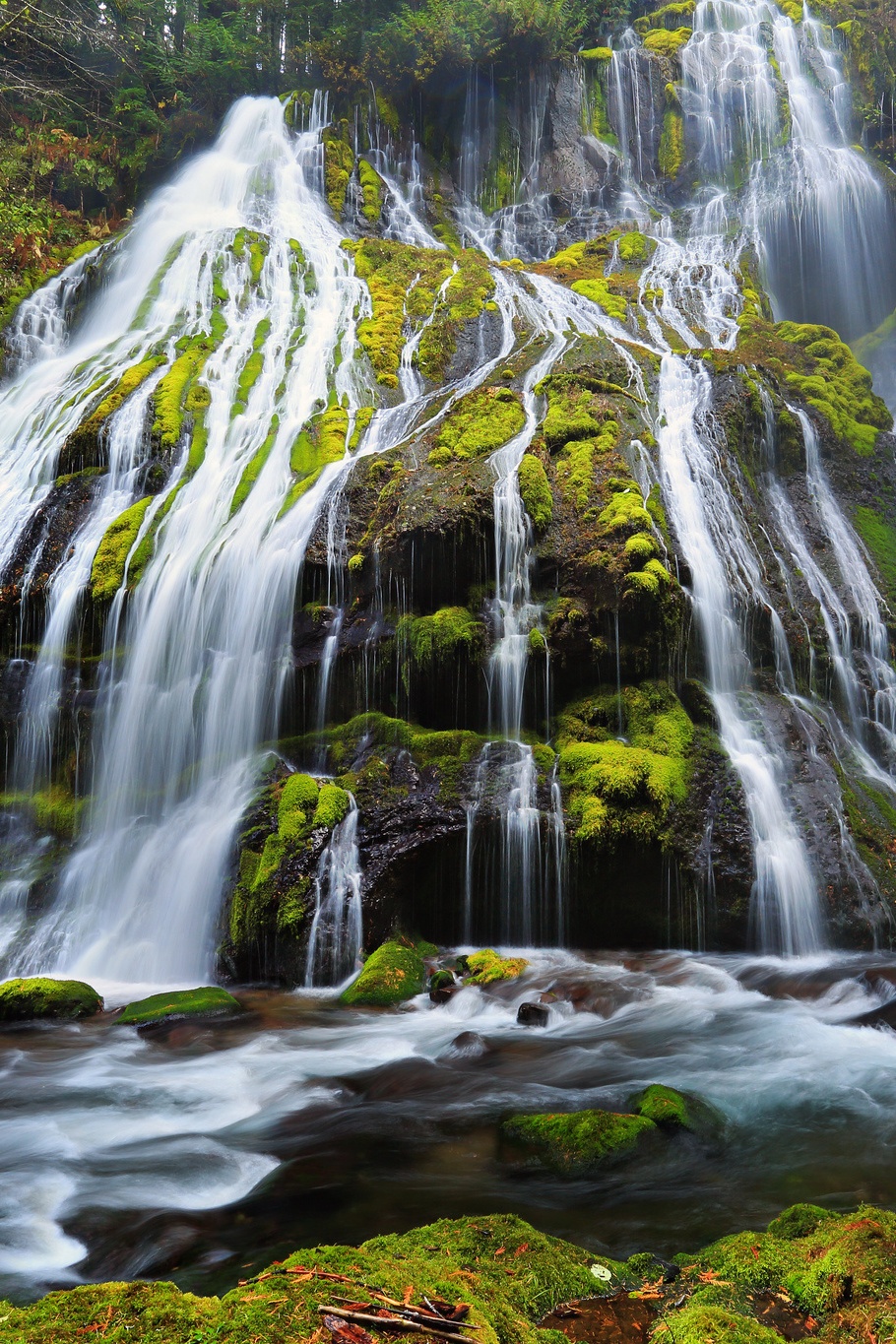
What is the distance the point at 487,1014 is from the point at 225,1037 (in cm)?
226

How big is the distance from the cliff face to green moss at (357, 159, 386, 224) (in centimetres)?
526

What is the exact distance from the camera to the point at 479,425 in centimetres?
1330

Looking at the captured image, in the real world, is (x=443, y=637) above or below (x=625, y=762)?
above

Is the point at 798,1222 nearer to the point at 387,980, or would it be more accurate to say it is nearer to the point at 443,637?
the point at 387,980

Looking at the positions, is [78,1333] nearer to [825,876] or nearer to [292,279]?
[825,876]

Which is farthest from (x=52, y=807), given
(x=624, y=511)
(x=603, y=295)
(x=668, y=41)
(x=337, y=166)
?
(x=668, y=41)

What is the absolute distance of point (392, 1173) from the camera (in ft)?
14.2

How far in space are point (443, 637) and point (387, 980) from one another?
168 inches

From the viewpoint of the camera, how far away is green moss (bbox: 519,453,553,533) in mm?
11289

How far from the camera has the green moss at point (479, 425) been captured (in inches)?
499

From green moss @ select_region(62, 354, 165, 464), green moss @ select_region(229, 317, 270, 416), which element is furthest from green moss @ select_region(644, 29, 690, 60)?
green moss @ select_region(62, 354, 165, 464)

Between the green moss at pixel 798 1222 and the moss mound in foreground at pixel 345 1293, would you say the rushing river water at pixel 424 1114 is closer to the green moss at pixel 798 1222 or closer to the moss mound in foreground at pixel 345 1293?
the green moss at pixel 798 1222

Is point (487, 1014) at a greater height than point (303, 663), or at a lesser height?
lesser

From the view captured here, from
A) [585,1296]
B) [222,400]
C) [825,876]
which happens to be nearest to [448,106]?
[222,400]
